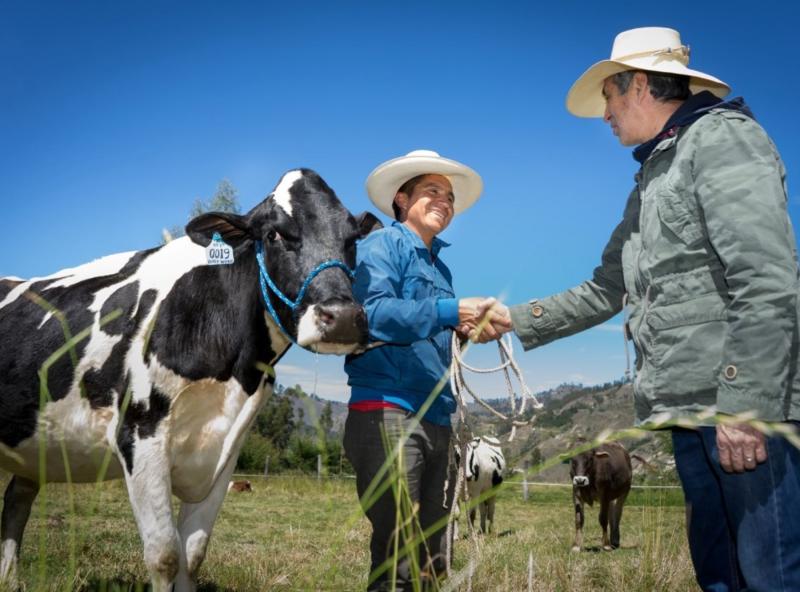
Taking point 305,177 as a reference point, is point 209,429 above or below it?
below

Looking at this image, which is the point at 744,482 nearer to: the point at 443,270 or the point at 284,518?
the point at 443,270

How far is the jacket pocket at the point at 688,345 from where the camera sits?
2.25 m

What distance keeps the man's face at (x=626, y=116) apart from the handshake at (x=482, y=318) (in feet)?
3.12

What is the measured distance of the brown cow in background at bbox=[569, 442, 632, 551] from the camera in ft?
40.5

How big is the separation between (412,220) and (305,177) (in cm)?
78

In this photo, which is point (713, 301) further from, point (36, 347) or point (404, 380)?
point (36, 347)

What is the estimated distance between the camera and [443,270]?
396 centimetres

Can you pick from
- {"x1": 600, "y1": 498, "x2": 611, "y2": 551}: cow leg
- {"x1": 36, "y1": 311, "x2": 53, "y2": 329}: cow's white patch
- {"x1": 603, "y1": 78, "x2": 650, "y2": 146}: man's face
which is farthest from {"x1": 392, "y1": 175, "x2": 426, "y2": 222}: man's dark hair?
{"x1": 600, "y1": 498, "x2": 611, "y2": 551}: cow leg

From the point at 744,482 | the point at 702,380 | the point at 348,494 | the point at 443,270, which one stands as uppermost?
the point at 443,270

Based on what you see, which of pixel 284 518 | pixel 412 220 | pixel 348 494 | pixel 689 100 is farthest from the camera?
pixel 348 494

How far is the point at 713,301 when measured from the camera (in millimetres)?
2275

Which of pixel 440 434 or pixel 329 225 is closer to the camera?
pixel 440 434

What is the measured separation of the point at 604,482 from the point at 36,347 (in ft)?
34.3

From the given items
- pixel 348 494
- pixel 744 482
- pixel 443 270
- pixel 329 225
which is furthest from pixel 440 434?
pixel 348 494
